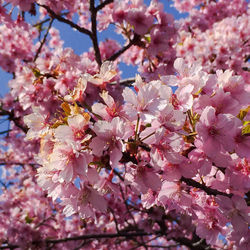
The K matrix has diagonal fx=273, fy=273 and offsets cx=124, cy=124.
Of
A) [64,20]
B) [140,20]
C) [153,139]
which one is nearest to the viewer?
[153,139]

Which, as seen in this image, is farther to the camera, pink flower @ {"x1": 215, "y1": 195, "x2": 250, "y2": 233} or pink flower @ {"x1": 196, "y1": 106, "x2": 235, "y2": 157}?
pink flower @ {"x1": 215, "y1": 195, "x2": 250, "y2": 233}

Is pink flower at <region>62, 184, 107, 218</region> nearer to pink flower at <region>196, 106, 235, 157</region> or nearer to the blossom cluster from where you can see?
the blossom cluster

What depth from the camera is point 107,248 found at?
19.5 feet

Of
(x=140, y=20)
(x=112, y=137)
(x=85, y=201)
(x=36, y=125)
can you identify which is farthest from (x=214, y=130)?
(x=140, y=20)

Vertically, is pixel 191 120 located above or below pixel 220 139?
above

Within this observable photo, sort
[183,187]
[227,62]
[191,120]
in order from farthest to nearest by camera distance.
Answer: [227,62], [183,187], [191,120]

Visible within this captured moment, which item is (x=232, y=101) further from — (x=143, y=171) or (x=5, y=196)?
(x=5, y=196)

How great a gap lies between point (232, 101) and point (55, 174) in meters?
0.91

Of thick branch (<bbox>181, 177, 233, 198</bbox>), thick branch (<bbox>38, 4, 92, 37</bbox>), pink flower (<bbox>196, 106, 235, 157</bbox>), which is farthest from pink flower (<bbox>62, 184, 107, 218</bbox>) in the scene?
thick branch (<bbox>38, 4, 92, 37</bbox>)

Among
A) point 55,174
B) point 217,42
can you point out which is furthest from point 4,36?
point 55,174

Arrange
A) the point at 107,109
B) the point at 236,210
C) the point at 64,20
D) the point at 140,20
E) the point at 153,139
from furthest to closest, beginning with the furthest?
the point at 140,20, the point at 64,20, the point at 236,210, the point at 107,109, the point at 153,139

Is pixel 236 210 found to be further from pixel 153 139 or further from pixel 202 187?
pixel 153 139

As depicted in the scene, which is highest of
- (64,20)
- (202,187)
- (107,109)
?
(64,20)

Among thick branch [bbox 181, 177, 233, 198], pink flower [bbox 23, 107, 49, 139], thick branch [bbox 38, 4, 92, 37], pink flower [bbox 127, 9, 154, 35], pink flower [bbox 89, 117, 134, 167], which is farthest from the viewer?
pink flower [bbox 127, 9, 154, 35]
